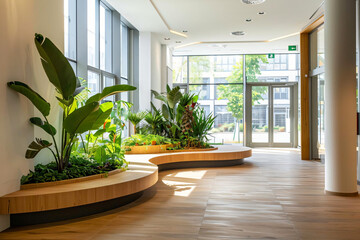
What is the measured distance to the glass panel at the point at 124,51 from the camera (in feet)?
29.2

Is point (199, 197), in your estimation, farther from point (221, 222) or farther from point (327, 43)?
point (327, 43)

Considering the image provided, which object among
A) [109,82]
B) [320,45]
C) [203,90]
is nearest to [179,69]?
[203,90]

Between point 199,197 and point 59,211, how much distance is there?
5.95 feet

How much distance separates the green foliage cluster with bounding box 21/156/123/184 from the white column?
288cm

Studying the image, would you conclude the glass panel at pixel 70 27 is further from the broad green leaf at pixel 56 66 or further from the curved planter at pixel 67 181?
the curved planter at pixel 67 181

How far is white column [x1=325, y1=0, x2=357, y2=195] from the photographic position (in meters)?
4.71

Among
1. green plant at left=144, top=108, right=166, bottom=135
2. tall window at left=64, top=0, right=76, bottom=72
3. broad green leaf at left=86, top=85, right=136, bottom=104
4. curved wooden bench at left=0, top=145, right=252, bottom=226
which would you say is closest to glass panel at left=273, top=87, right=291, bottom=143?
green plant at left=144, top=108, right=166, bottom=135

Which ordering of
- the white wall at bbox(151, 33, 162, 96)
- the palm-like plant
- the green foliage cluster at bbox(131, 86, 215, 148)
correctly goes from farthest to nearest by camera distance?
the white wall at bbox(151, 33, 162, 96) → the green foliage cluster at bbox(131, 86, 215, 148) → the palm-like plant

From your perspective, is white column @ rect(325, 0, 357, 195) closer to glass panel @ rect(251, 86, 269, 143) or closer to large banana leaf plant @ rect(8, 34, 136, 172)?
large banana leaf plant @ rect(8, 34, 136, 172)

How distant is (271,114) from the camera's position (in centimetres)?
1227

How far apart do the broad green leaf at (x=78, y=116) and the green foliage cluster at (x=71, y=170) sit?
50cm

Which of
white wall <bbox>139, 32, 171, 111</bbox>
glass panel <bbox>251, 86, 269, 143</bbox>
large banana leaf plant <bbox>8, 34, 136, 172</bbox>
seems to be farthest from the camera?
glass panel <bbox>251, 86, 269, 143</bbox>

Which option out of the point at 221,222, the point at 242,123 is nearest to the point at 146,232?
the point at 221,222

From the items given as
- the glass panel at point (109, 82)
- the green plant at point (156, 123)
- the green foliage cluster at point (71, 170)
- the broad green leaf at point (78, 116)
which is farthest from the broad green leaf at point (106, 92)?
the green plant at point (156, 123)
